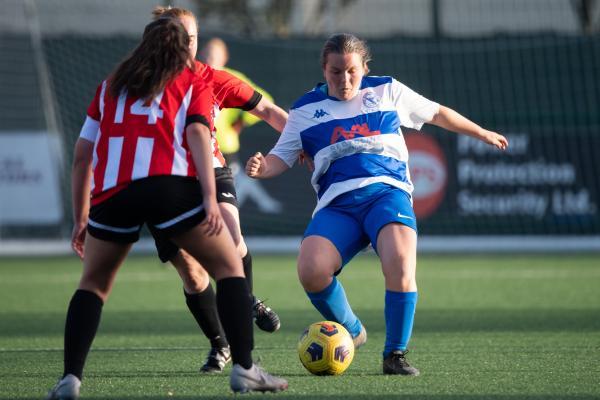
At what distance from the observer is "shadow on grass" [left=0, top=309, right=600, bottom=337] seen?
7824mm

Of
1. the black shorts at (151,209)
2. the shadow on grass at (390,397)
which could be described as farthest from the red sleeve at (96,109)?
the shadow on grass at (390,397)

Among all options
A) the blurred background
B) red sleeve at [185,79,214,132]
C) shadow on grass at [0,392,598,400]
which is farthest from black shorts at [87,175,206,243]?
the blurred background

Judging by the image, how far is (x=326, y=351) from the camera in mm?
5508

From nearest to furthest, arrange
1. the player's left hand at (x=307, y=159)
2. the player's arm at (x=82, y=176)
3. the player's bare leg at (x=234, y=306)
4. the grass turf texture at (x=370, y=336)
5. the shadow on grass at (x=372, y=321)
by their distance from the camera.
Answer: the player's bare leg at (x=234, y=306), the player's arm at (x=82, y=176), the grass turf texture at (x=370, y=336), the player's left hand at (x=307, y=159), the shadow on grass at (x=372, y=321)

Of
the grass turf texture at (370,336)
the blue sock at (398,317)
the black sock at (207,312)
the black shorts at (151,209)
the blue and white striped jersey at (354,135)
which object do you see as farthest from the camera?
the black sock at (207,312)

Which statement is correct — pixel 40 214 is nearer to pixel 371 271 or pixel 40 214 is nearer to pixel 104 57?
pixel 104 57

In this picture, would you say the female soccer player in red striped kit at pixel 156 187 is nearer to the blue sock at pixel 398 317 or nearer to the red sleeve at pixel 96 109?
the red sleeve at pixel 96 109

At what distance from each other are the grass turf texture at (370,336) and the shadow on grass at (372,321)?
0.02m

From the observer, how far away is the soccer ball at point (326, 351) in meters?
5.52

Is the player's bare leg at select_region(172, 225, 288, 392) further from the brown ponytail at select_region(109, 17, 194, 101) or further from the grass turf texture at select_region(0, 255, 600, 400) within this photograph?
the brown ponytail at select_region(109, 17, 194, 101)

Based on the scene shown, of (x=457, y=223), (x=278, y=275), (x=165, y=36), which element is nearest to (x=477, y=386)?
(x=165, y=36)

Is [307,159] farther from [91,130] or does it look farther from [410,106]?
[91,130]

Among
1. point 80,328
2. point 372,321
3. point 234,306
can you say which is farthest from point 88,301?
point 372,321

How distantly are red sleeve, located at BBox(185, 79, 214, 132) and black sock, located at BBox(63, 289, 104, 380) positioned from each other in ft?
2.86
